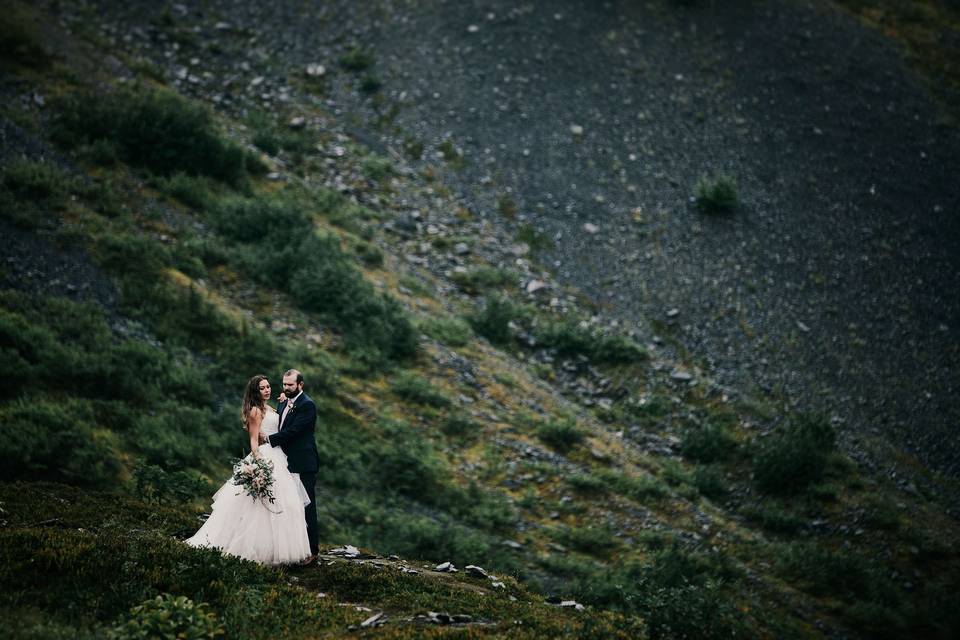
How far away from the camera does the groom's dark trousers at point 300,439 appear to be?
802cm

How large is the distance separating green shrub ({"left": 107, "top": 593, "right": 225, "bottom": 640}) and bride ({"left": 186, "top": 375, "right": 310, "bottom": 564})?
4.99 feet

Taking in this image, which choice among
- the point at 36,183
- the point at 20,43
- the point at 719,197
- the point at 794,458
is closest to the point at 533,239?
the point at 719,197

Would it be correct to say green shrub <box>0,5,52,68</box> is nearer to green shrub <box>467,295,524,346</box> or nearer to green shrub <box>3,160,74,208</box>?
green shrub <box>3,160,74,208</box>

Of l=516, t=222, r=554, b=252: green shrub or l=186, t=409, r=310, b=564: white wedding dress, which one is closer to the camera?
l=186, t=409, r=310, b=564: white wedding dress

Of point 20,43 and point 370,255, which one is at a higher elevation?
point 20,43

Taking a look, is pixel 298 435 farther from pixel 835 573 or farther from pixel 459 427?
pixel 835 573

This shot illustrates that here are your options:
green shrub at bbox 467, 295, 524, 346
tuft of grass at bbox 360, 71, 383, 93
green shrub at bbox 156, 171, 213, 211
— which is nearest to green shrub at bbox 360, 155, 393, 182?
tuft of grass at bbox 360, 71, 383, 93

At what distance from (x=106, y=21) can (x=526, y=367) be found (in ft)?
70.1

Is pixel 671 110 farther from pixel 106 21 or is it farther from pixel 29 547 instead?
pixel 29 547

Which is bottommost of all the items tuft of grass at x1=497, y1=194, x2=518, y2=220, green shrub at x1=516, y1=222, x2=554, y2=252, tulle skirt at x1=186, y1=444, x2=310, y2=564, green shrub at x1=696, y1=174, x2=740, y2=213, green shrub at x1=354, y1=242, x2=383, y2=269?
green shrub at x1=516, y1=222, x2=554, y2=252

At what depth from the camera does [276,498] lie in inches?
309

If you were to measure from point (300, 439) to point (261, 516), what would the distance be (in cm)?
91

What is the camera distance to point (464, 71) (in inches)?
1085

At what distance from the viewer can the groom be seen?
804 cm
